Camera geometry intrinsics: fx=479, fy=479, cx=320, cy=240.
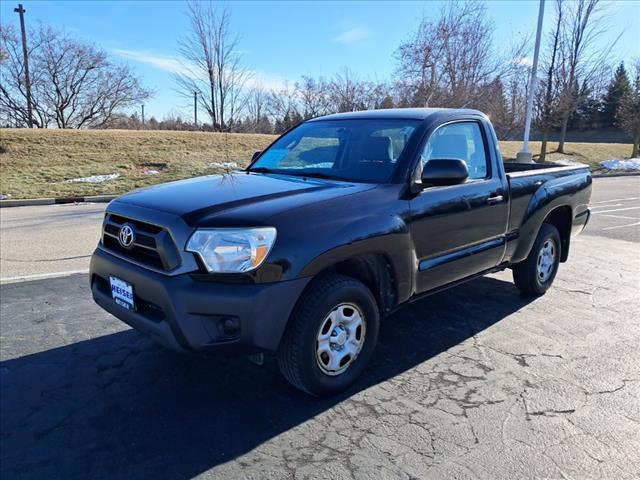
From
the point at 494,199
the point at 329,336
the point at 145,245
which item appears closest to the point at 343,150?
the point at 494,199

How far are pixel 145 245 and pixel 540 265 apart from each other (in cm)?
398

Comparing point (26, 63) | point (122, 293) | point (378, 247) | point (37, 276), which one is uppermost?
point (26, 63)

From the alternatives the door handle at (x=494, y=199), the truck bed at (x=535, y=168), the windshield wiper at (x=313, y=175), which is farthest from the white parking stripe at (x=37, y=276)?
the truck bed at (x=535, y=168)

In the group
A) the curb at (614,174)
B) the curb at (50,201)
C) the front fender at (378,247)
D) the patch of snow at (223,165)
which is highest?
the patch of snow at (223,165)

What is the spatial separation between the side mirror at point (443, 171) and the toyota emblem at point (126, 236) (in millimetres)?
1925

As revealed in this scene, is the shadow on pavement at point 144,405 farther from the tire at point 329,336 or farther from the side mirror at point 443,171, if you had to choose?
the side mirror at point 443,171

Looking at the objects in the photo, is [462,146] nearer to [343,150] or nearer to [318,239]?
[343,150]

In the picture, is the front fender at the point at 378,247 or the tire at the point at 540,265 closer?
the front fender at the point at 378,247

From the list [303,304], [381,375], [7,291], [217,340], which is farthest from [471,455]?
[7,291]

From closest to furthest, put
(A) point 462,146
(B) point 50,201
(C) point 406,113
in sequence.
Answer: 1. (C) point 406,113
2. (A) point 462,146
3. (B) point 50,201

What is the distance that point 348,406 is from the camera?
300cm

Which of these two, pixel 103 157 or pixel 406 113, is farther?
pixel 103 157

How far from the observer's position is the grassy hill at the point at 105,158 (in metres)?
15.0

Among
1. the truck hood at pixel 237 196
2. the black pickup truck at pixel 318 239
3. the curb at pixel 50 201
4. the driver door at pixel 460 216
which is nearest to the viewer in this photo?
the black pickup truck at pixel 318 239
